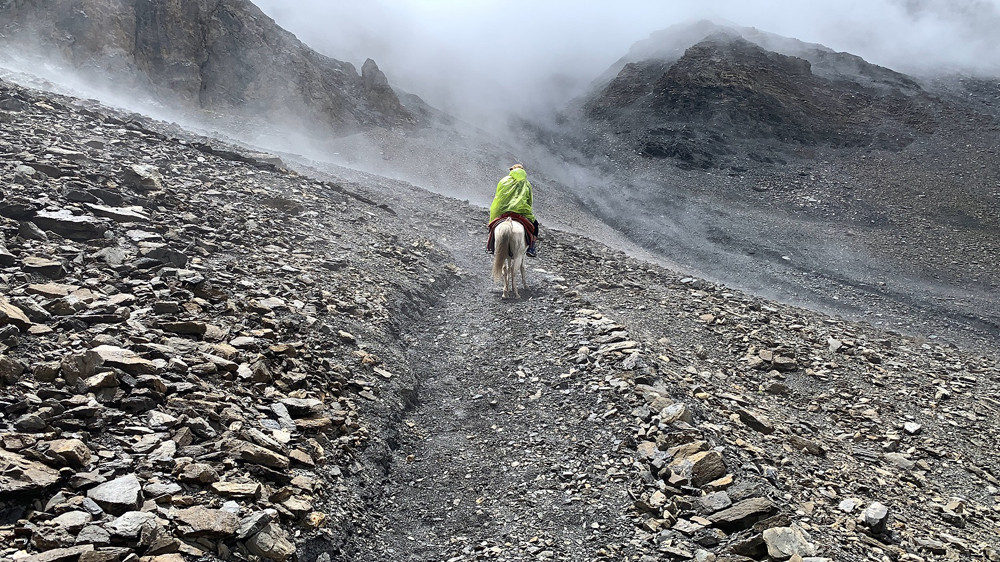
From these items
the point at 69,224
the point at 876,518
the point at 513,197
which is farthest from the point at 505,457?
the point at 513,197

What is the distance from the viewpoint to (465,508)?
5473mm

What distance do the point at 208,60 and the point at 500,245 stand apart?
35330mm

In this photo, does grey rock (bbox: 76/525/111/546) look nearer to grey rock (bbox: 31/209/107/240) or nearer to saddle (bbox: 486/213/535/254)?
grey rock (bbox: 31/209/107/240)

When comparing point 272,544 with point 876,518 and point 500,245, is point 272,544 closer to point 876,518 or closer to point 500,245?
point 876,518

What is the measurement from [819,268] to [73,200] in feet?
89.1

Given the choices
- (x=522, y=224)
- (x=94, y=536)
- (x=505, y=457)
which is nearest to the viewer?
(x=94, y=536)

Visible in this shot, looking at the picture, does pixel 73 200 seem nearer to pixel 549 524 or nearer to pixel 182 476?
pixel 182 476

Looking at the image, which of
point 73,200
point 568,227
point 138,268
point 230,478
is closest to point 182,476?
point 230,478

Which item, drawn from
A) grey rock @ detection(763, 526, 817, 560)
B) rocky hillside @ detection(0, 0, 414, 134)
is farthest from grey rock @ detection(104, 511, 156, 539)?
rocky hillside @ detection(0, 0, 414, 134)

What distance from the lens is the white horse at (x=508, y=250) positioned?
432 inches

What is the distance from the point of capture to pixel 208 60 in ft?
125

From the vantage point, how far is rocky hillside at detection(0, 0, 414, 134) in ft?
98.5

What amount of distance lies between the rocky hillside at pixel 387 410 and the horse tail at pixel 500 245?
0.65 meters

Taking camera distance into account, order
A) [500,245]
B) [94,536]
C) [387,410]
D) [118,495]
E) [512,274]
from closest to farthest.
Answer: [94,536]
[118,495]
[387,410]
[500,245]
[512,274]
